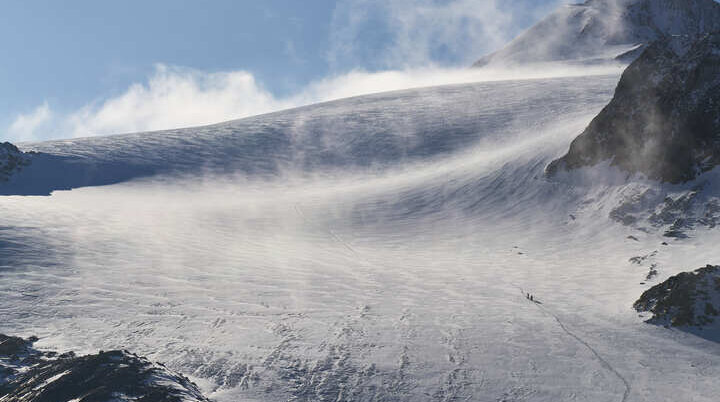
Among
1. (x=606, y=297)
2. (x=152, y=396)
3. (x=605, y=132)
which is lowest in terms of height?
(x=606, y=297)

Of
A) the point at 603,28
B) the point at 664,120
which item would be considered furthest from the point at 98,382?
the point at 603,28

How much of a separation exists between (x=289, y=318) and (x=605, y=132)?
57.3ft

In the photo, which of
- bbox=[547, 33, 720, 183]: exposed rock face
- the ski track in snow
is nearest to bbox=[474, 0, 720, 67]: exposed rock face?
bbox=[547, 33, 720, 183]: exposed rock face

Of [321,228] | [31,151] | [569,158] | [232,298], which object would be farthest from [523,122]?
[31,151]

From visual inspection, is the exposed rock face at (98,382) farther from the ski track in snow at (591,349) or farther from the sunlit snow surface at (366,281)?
the ski track in snow at (591,349)

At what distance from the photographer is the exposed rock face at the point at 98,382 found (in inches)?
253

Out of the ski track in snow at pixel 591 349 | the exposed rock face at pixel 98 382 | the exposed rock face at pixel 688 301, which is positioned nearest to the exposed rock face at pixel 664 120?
the exposed rock face at pixel 688 301

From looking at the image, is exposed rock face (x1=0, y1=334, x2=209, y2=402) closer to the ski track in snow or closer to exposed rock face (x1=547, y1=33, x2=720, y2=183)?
the ski track in snow

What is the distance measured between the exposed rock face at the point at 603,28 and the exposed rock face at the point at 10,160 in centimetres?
7734

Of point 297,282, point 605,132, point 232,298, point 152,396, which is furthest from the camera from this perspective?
point 605,132

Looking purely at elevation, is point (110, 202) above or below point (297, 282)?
above

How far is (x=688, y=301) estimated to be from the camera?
1040 cm

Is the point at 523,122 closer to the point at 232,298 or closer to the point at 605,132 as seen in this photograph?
the point at 605,132

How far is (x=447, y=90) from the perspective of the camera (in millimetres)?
53656
